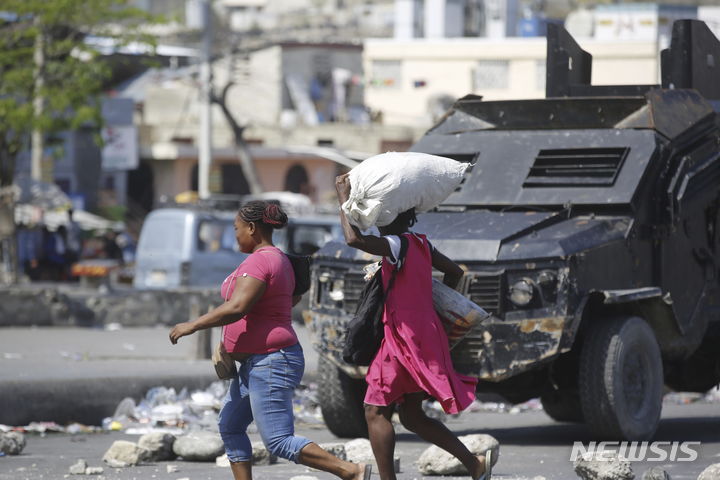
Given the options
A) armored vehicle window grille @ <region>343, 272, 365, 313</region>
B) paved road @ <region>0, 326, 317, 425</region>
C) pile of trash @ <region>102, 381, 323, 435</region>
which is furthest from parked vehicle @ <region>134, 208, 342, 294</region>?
armored vehicle window grille @ <region>343, 272, 365, 313</region>

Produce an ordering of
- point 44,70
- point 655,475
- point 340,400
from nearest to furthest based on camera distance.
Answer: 1. point 655,475
2. point 340,400
3. point 44,70

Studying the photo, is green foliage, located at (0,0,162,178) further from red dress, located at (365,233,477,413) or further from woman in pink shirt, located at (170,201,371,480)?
red dress, located at (365,233,477,413)

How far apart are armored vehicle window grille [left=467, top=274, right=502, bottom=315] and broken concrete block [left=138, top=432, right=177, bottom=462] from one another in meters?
2.05

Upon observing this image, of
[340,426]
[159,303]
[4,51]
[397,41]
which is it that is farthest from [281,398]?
[397,41]

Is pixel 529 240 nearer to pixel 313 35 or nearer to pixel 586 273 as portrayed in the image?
pixel 586 273

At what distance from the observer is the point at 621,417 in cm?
881

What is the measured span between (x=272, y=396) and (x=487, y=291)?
2572 mm

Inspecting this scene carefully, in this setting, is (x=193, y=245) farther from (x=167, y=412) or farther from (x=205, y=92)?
(x=205, y=92)

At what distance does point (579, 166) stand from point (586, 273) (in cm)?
117

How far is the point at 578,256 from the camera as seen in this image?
8734 mm

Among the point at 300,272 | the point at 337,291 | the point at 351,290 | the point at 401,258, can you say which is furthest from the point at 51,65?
the point at 401,258

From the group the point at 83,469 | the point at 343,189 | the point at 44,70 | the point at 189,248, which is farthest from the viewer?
the point at 44,70

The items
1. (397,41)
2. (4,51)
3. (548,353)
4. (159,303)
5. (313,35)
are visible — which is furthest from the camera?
(313,35)

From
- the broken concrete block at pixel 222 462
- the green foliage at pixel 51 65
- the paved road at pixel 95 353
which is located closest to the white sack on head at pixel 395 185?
the broken concrete block at pixel 222 462
